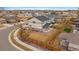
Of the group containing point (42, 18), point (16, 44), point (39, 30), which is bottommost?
point (16, 44)

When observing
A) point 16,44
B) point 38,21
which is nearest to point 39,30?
point 38,21

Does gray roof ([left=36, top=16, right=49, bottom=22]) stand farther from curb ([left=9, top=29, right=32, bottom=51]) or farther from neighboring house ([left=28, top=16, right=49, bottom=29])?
curb ([left=9, top=29, right=32, bottom=51])

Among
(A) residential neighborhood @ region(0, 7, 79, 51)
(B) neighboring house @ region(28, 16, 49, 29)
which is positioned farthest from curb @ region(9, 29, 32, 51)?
(B) neighboring house @ region(28, 16, 49, 29)

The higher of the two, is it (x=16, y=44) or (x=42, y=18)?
(x=42, y=18)

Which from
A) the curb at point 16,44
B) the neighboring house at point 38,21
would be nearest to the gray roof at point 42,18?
the neighboring house at point 38,21

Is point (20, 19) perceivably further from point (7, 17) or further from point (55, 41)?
point (55, 41)

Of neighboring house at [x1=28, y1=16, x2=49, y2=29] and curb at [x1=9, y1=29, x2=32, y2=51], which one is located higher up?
neighboring house at [x1=28, y1=16, x2=49, y2=29]

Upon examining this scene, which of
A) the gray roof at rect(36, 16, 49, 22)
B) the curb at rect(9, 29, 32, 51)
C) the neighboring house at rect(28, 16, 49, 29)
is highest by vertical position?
the gray roof at rect(36, 16, 49, 22)

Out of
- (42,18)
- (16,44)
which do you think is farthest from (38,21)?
(16,44)

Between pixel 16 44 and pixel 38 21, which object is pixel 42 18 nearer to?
pixel 38 21

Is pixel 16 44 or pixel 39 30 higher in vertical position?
pixel 39 30
